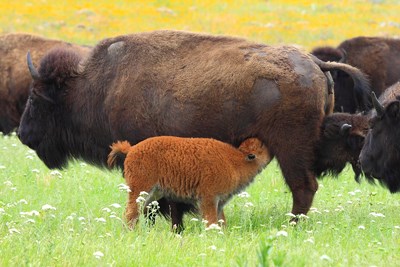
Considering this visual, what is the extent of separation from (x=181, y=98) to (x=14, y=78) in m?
9.35

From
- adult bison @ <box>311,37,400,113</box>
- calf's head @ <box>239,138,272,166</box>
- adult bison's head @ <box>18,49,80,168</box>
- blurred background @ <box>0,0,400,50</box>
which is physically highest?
calf's head @ <box>239,138,272,166</box>

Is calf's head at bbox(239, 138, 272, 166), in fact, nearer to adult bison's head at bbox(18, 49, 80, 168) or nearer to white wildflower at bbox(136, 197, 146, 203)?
white wildflower at bbox(136, 197, 146, 203)

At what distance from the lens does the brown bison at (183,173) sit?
8016mm

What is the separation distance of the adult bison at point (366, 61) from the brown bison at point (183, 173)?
9.12 metres

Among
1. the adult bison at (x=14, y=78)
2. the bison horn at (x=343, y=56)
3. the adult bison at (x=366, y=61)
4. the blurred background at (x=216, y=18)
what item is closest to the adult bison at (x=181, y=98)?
the adult bison at (x=14, y=78)

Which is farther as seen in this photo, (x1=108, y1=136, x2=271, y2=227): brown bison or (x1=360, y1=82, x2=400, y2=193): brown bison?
(x1=360, y1=82, x2=400, y2=193): brown bison

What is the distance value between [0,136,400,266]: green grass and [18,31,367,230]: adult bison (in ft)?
1.64

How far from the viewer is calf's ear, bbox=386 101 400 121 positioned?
337 inches

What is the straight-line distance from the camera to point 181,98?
898 centimetres

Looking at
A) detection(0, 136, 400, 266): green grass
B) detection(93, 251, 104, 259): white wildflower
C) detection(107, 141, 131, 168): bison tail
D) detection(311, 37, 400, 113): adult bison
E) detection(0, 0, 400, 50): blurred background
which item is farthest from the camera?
detection(0, 0, 400, 50): blurred background

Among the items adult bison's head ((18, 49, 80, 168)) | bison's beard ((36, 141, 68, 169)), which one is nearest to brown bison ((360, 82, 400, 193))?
adult bison's head ((18, 49, 80, 168))

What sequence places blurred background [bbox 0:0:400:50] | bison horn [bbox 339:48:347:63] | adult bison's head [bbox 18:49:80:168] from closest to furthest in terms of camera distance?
adult bison's head [bbox 18:49:80:168]
bison horn [bbox 339:48:347:63]
blurred background [bbox 0:0:400:50]

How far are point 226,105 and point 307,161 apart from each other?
3.10 feet

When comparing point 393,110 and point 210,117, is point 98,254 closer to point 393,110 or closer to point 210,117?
point 210,117
